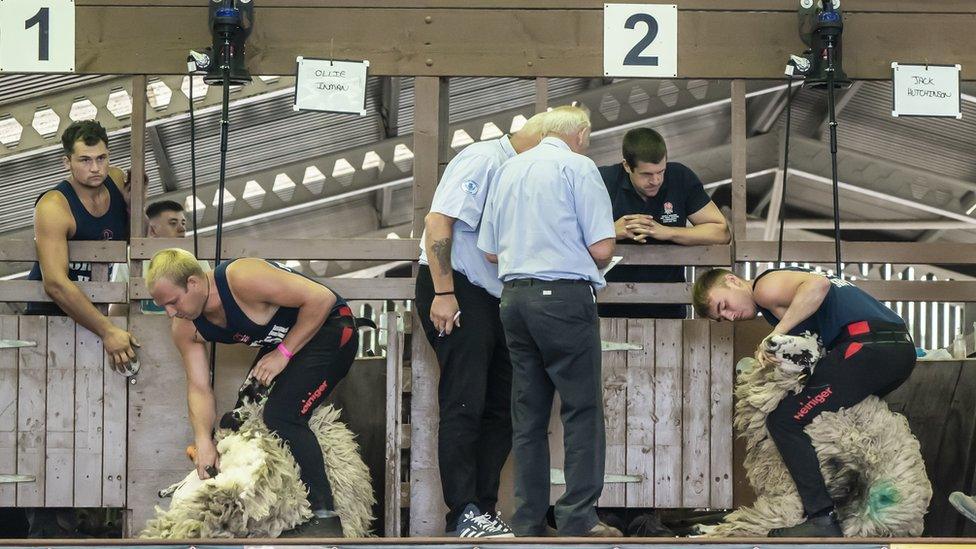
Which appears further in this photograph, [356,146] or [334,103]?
[356,146]

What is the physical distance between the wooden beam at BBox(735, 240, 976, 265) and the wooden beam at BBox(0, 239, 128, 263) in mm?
2403

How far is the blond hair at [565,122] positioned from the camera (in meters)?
5.03

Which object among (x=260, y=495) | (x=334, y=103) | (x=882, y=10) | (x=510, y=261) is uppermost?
(x=882, y=10)

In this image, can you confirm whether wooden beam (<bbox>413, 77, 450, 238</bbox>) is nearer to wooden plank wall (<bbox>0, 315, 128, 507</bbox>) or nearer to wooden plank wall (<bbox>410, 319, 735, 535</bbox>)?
wooden plank wall (<bbox>410, 319, 735, 535</bbox>)

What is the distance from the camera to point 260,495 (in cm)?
487

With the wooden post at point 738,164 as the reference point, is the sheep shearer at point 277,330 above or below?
below

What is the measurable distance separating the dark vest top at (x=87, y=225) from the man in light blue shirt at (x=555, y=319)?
5.59 ft

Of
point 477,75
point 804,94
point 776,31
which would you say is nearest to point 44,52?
point 477,75

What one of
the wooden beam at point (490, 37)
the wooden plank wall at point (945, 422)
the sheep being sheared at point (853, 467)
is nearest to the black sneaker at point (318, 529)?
the sheep being sheared at point (853, 467)

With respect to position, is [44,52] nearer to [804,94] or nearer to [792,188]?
[804,94]

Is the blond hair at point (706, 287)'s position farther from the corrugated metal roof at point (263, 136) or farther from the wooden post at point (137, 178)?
the corrugated metal roof at point (263, 136)

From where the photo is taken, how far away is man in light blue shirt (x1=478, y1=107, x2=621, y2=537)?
475 centimetres

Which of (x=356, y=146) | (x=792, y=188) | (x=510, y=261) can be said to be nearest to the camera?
(x=510, y=261)

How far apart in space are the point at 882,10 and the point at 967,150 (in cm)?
735
